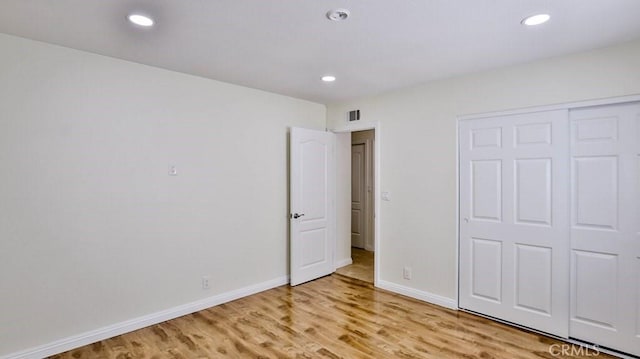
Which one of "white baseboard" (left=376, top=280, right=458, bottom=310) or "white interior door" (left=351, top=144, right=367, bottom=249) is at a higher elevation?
"white interior door" (left=351, top=144, right=367, bottom=249)

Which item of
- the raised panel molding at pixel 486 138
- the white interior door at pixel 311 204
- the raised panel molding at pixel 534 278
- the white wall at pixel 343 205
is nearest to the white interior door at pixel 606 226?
the raised panel molding at pixel 534 278

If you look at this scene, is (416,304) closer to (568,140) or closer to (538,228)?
(538,228)

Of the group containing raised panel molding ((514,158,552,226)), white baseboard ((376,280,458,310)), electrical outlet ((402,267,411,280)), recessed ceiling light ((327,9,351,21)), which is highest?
recessed ceiling light ((327,9,351,21))

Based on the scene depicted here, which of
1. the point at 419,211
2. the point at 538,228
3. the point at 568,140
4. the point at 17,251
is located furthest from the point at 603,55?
the point at 17,251

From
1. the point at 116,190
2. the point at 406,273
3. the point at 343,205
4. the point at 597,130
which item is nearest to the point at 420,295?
the point at 406,273

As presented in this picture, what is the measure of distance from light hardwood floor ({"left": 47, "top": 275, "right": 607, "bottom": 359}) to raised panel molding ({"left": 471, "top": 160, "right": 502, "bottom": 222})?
3.44 ft

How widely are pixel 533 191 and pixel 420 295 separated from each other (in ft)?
5.42

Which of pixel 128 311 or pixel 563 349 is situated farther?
pixel 128 311

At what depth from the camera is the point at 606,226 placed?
2.77m

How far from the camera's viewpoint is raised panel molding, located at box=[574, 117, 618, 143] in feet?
8.92

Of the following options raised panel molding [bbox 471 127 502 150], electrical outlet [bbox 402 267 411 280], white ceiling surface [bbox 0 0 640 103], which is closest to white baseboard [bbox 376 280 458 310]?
electrical outlet [bbox 402 267 411 280]

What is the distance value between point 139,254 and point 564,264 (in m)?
3.83

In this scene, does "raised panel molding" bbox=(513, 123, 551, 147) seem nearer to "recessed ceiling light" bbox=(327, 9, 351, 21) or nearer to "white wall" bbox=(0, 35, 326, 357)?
"recessed ceiling light" bbox=(327, 9, 351, 21)

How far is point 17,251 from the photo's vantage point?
8.44ft
